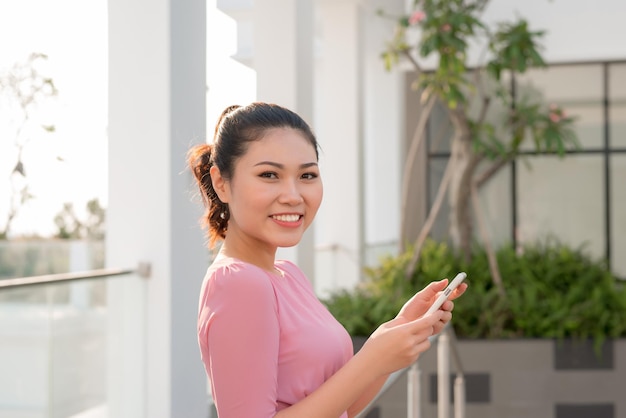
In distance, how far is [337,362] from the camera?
1.52 metres

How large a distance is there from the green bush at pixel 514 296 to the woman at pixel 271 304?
5165 millimetres

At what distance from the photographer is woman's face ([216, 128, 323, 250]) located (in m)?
1.48

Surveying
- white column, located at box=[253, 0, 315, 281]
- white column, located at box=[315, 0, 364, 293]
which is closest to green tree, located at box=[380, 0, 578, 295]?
white column, located at box=[315, 0, 364, 293]

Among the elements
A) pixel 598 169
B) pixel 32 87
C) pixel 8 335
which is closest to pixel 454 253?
pixel 598 169

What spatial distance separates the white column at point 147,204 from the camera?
4.05 m

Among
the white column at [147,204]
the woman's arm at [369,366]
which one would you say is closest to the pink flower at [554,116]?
the white column at [147,204]

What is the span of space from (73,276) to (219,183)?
2319 mm

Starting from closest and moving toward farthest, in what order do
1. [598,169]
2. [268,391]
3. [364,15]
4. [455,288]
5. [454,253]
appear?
[268,391] < [455,288] < [454,253] < [598,169] < [364,15]

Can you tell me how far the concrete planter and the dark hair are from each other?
4.84 m

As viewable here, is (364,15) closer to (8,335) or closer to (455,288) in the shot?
(8,335)

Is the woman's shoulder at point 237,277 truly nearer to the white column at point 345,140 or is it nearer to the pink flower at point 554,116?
the pink flower at point 554,116

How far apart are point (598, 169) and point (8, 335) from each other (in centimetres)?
758

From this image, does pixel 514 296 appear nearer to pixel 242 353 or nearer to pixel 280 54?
pixel 280 54

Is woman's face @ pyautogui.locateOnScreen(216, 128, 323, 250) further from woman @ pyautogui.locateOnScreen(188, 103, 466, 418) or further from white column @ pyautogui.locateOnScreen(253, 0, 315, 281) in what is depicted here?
white column @ pyautogui.locateOnScreen(253, 0, 315, 281)
